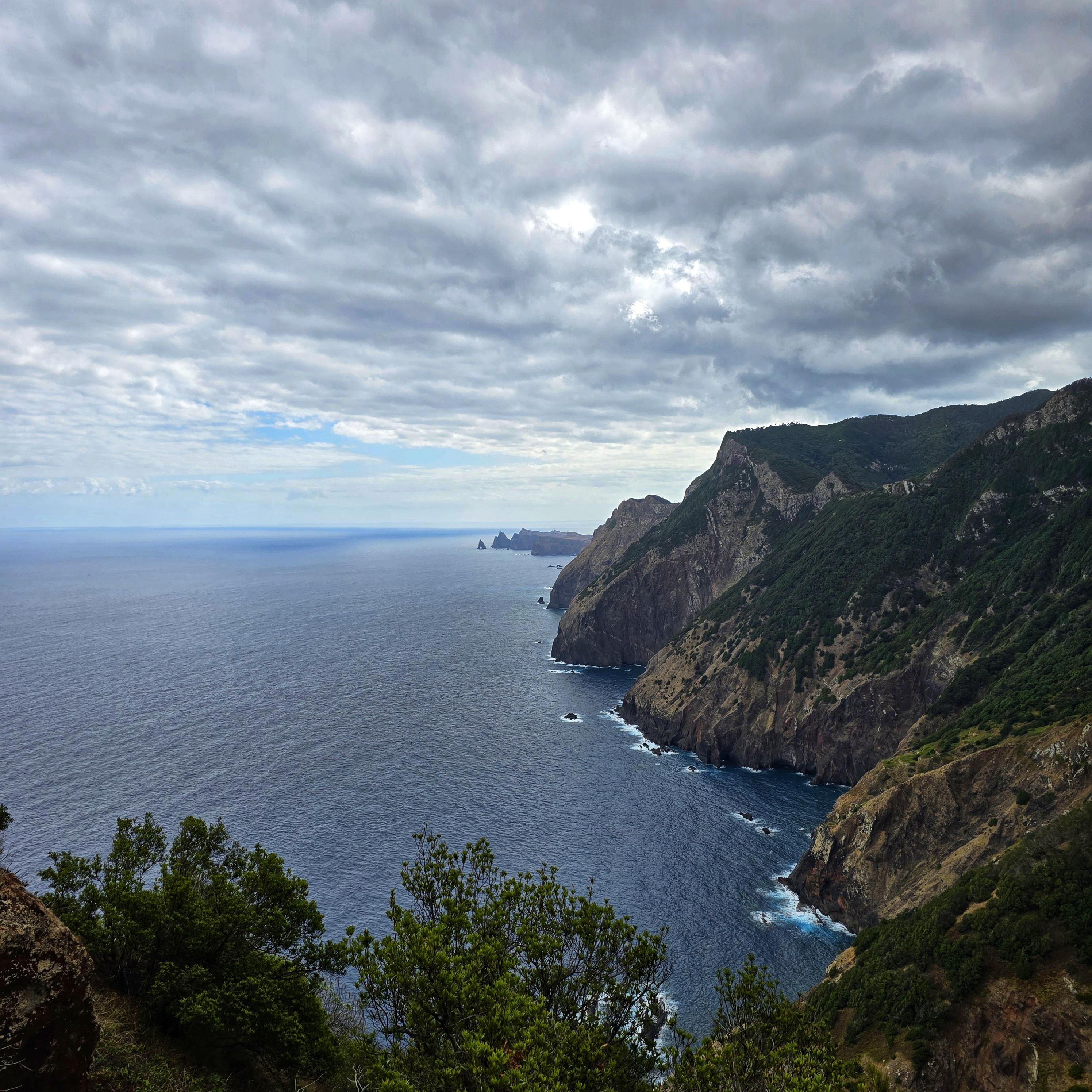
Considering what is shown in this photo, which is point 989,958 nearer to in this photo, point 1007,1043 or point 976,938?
point 976,938

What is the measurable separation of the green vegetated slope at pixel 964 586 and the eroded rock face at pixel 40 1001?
287 ft

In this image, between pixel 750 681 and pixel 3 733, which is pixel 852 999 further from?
pixel 3 733

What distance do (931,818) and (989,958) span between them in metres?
27.7

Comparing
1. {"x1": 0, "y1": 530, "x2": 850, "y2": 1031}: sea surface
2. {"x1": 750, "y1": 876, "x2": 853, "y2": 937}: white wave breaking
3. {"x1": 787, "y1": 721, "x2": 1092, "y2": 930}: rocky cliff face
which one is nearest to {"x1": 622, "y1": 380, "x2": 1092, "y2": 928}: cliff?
{"x1": 787, "y1": 721, "x2": 1092, "y2": 930}: rocky cliff face

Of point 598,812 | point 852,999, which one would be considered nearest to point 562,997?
point 852,999

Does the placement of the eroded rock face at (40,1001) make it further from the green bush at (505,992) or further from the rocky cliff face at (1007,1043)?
the rocky cliff face at (1007,1043)

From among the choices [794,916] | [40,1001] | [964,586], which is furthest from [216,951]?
[964,586]

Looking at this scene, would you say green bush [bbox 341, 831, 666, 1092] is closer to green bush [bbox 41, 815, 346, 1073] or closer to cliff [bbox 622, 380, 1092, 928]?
green bush [bbox 41, 815, 346, 1073]

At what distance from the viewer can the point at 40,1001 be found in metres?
20.5

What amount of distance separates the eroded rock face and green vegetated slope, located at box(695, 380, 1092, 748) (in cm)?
8741

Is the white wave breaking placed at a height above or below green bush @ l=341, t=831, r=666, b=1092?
below

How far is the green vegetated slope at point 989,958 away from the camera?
4503 centimetres

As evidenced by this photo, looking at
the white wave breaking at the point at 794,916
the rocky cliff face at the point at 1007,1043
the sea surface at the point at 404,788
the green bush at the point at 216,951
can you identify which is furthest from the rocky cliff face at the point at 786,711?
the green bush at the point at 216,951

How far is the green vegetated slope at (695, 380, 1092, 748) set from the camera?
85.1 metres
